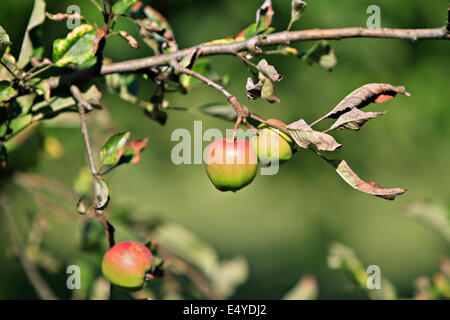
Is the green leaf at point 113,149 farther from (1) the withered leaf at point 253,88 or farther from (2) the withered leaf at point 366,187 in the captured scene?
(2) the withered leaf at point 366,187

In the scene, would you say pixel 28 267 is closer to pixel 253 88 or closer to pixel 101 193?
pixel 101 193

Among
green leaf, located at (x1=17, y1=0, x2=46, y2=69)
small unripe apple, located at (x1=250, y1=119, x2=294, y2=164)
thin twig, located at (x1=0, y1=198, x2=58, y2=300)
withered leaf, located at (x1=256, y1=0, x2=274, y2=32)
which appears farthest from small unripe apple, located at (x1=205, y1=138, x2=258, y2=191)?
thin twig, located at (x1=0, y1=198, x2=58, y2=300)

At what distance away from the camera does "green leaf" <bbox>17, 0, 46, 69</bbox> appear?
93 cm

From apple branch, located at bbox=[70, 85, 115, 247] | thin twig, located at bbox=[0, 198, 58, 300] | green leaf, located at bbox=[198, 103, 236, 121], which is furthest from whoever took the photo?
thin twig, located at bbox=[0, 198, 58, 300]

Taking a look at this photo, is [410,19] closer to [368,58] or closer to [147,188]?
[368,58]

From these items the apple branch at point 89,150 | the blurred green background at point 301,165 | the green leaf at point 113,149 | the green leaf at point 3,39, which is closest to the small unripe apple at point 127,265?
Answer: the apple branch at point 89,150

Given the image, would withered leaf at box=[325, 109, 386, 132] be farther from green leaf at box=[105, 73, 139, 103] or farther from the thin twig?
the thin twig

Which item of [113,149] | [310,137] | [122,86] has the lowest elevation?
[310,137]

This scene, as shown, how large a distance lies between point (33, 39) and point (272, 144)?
563 mm

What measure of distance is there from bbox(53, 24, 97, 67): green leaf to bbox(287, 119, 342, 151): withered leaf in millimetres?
407

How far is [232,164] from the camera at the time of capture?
0.80 metres

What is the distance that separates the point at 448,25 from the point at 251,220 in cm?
493

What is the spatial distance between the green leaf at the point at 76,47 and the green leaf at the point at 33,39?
123 mm


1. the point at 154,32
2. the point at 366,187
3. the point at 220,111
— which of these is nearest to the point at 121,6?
the point at 154,32
